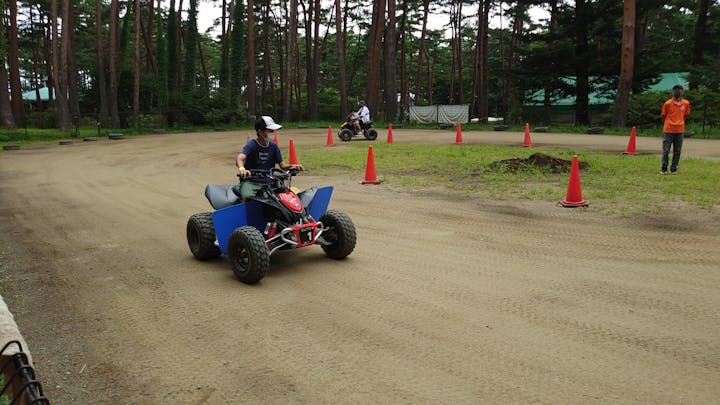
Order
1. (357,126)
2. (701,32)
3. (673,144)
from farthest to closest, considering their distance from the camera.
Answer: (701,32) → (357,126) → (673,144)

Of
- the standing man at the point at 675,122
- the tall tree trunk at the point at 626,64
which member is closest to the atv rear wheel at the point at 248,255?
the standing man at the point at 675,122

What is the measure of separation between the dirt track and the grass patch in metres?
1.16

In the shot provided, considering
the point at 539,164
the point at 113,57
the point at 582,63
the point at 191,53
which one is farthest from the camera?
the point at 191,53

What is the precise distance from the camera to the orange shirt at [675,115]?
11.4m

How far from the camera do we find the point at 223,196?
20.9ft

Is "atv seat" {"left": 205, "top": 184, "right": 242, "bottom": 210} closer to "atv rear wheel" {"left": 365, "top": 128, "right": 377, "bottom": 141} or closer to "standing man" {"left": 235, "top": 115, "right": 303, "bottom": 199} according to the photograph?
"standing man" {"left": 235, "top": 115, "right": 303, "bottom": 199}

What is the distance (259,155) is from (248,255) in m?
1.45

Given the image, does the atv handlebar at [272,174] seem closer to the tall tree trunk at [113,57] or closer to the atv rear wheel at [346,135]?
the atv rear wheel at [346,135]

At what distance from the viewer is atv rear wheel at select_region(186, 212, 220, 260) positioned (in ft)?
20.2

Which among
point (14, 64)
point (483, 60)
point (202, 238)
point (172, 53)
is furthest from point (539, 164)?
point (172, 53)

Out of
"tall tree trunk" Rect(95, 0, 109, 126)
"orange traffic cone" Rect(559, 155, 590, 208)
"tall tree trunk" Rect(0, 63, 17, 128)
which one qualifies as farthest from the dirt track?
"tall tree trunk" Rect(95, 0, 109, 126)

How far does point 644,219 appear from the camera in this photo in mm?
7988

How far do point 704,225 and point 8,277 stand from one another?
333 inches

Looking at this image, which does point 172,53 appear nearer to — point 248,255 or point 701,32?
point 701,32
